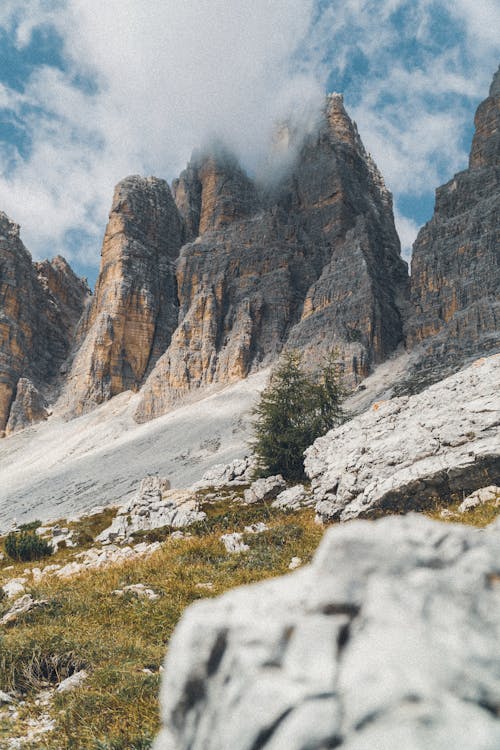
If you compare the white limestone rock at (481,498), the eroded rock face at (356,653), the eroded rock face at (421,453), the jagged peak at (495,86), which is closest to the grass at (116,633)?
the eroded rock face at (421,453)

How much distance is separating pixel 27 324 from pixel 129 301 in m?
31.8

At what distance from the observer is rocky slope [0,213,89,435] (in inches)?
4697

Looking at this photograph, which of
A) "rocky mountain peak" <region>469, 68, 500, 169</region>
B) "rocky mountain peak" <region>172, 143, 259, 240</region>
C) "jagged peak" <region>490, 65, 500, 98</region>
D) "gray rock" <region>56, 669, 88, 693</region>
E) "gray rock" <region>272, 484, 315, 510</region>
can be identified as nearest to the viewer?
"gray rock" <region>56, 669, 88, 693</region>

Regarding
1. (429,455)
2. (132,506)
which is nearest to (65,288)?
(132,506)

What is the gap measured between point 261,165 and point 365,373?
10181 centimetres

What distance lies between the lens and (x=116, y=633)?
7.31 metres

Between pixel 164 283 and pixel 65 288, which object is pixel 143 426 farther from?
pixel 65 288

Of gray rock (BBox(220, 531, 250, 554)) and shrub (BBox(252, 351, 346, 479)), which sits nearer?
gray rock (BBox(220, 531, 250, 554))

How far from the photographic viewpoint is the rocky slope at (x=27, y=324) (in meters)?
119

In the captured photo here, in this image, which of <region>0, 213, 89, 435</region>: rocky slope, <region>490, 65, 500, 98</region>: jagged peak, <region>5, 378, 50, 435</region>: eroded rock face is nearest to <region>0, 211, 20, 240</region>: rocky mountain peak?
→ <region>0, 213, 89, 435</region>: rocky slope

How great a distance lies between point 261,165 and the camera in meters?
156

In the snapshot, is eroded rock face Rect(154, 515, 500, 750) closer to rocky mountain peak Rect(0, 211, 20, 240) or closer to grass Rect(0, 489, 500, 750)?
grass Rect(0, 489, 500, 750)

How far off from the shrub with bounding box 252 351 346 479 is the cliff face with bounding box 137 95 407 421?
5686 cm

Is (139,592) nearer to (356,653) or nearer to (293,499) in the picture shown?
(356,653)
